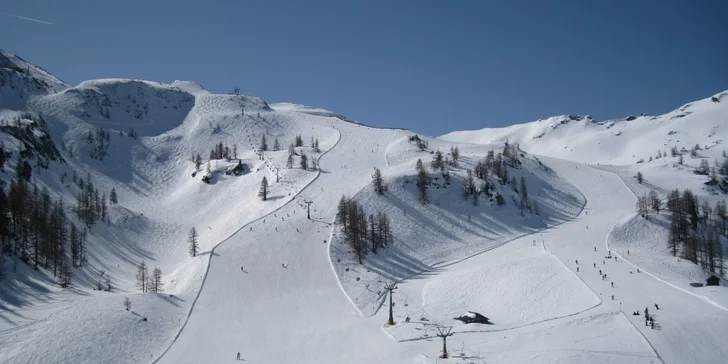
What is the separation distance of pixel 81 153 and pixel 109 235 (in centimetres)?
5823

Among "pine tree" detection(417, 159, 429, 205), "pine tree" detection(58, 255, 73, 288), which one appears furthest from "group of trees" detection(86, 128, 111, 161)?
"pine tree" detection(417, 159, 429, 205)

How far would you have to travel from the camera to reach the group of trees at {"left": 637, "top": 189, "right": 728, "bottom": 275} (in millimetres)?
78925

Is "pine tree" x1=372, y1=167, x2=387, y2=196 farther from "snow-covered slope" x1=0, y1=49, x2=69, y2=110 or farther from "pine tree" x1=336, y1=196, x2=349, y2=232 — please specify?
"snow-covered slope" x1=0, y1=49, x2=69, y2=110

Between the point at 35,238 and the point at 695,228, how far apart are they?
4696 inches

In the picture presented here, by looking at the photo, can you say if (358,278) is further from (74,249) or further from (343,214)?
(74,249)

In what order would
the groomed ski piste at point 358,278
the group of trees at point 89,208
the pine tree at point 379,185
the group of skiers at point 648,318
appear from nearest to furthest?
1. the group of skiers at point 648,318
2. the groomed ski piste at point 358,278
3. the group of trees at point 89,208
4. the pine tree at point 379,185

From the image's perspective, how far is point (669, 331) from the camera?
1565 inches

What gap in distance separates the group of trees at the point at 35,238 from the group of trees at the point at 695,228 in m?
98.0

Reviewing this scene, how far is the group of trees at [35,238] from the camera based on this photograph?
60.5 m

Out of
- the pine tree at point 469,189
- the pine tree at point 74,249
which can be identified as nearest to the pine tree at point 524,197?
the pine tree at point 469,189

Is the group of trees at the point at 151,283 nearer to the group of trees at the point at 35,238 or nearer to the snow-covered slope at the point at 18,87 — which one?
the group of trees at the point at 35,238

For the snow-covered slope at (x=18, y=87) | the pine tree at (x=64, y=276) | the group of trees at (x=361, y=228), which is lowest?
the pine tree at (x=64, y=276)

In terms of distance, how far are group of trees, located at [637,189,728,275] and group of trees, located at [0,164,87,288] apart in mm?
97954

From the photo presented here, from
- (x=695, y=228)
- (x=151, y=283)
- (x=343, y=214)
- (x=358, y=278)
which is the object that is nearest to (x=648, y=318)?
(x=358, y=278)
